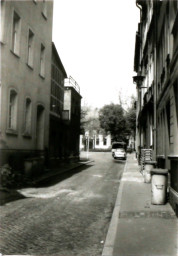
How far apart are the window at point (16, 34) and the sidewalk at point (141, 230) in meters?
8.90

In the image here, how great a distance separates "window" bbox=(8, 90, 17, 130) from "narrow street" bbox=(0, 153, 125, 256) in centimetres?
403

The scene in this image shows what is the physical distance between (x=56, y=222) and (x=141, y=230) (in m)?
1.95

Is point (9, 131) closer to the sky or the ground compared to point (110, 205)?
closer to the sky

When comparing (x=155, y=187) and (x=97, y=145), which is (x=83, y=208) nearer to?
(x=155, y=187)

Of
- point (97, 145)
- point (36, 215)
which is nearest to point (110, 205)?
point (36, 215)

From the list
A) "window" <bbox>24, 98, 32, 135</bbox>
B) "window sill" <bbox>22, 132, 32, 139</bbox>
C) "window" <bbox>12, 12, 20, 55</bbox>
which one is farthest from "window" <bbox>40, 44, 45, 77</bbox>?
"window" <bbox>12, 12, 20, 55</bbox>

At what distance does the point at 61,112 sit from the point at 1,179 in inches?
652

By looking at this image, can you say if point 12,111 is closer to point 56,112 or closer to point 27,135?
point 27,135

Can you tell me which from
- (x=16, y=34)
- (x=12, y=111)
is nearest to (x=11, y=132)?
(x=12, y=111)

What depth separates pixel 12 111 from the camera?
15.7 m

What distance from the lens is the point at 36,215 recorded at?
8188mm

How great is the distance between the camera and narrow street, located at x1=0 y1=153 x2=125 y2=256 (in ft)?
18.7

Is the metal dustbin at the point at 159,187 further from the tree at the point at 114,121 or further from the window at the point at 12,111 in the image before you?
the tree at the point at 114,121

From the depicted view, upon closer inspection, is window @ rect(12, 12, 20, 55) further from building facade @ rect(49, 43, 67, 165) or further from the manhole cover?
the manhole cover
